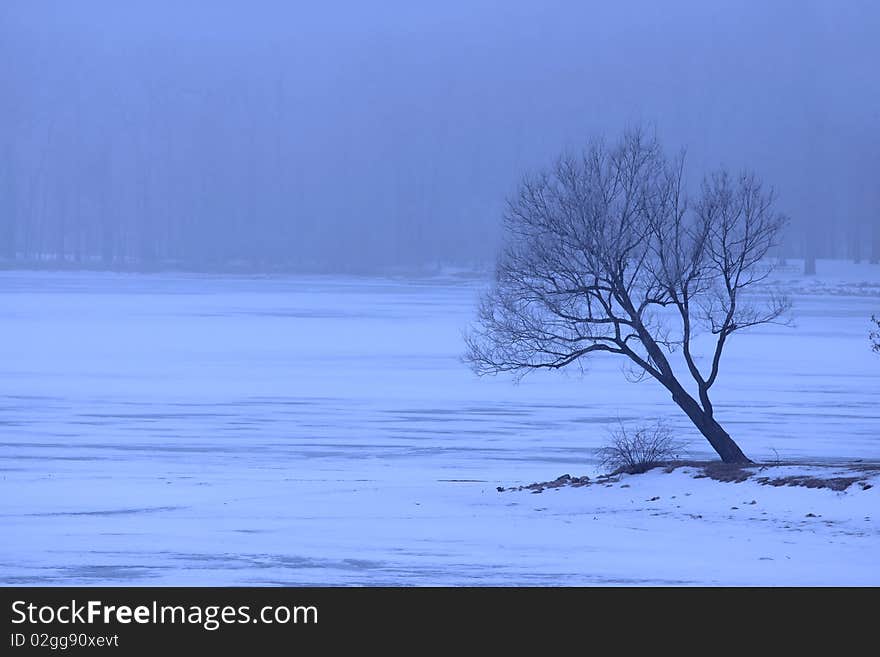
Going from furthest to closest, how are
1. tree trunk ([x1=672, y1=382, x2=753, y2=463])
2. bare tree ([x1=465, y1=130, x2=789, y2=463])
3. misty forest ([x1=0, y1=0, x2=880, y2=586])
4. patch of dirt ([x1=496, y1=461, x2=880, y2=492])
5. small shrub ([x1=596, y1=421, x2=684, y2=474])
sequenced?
1. bare tree ([x1=465, y1=130, x2=789, y2=463])
2. tree trunk ([x1=672, y1=382, x2=753, y2=463])
3. small shrub ([x1=596, y1=421, x2=684, y2=474])
4. patch of dirt ([x1=496, y1=461, x2=880, y2=492])
5. misty forest ([x1=0, y1=0, x2=880, y2=586])

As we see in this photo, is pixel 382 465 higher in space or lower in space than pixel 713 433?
lower

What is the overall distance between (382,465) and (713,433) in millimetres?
4934

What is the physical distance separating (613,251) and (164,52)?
149 m

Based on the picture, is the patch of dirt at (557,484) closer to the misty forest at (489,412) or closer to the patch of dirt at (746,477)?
the patch of dirt at (746,477)

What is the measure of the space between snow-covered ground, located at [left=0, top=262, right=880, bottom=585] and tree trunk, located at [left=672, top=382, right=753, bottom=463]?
1746mm

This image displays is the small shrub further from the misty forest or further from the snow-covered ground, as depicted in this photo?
the snow-covered ground

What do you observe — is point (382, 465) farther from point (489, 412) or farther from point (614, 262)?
point (489, 412)

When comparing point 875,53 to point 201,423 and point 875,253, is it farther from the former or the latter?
point 201,423

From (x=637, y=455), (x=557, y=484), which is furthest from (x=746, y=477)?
(x=557, y=484)

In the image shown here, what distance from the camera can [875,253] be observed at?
398ft

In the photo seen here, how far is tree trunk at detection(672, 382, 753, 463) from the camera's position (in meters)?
23.2

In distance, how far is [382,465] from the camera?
24.5 meters

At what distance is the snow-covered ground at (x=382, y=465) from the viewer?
15359 millimetres

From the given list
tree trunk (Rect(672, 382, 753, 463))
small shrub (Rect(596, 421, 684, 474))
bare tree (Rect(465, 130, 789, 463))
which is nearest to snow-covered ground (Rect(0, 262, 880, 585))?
small shrub (Rect(596, 421, 684, 474))
